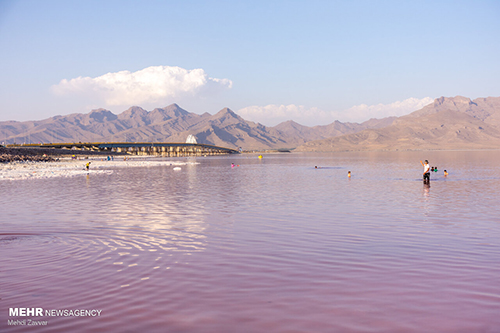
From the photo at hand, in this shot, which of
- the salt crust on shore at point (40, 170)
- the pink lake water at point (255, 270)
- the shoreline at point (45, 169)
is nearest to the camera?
the pink lake water at point (255, 270)

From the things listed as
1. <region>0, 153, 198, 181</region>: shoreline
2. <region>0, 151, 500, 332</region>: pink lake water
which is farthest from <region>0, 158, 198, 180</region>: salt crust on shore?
<region>0, 151, 500, 332</region>: pink lake water

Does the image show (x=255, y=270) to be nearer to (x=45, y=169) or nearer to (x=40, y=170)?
(x=40, y=170)

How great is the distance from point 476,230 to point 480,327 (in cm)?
1119

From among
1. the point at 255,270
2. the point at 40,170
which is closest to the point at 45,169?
the point at 40,170

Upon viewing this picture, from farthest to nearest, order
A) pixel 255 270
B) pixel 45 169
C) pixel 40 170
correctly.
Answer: pixel 45 169, pixel 40 170, pixel 255 270

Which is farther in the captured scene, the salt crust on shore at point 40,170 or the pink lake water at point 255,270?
the salt crust on shore at point 40,170

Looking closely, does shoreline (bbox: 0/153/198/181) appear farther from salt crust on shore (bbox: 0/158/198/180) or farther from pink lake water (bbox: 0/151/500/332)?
pink lake water (bbox: 0/151/500/332)

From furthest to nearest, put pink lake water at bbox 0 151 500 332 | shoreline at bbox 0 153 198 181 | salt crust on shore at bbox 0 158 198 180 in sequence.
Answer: shoreline at bbox 0 153 198 181
salt crust on shore at bbox 0 158 198 180
pink lake water at bbox 0 151 500 332

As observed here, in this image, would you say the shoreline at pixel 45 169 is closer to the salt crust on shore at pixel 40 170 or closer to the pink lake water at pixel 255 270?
the salt crust on shore at pixel 40 170

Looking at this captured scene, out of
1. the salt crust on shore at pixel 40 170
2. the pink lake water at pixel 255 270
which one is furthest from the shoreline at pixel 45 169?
the pink lake water at pixel 255 270

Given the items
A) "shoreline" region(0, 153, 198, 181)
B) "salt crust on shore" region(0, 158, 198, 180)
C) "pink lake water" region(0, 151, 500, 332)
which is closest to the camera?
"pink lake water" region(0, 151, 500, 332)

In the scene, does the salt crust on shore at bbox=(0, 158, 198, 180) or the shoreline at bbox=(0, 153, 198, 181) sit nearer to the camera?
the salt crust on shore at bbox=(0, 158, 198, 180)

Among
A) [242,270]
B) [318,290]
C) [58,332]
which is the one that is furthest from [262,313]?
[58,332]

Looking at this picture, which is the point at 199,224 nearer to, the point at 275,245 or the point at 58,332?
the point at 275,245
